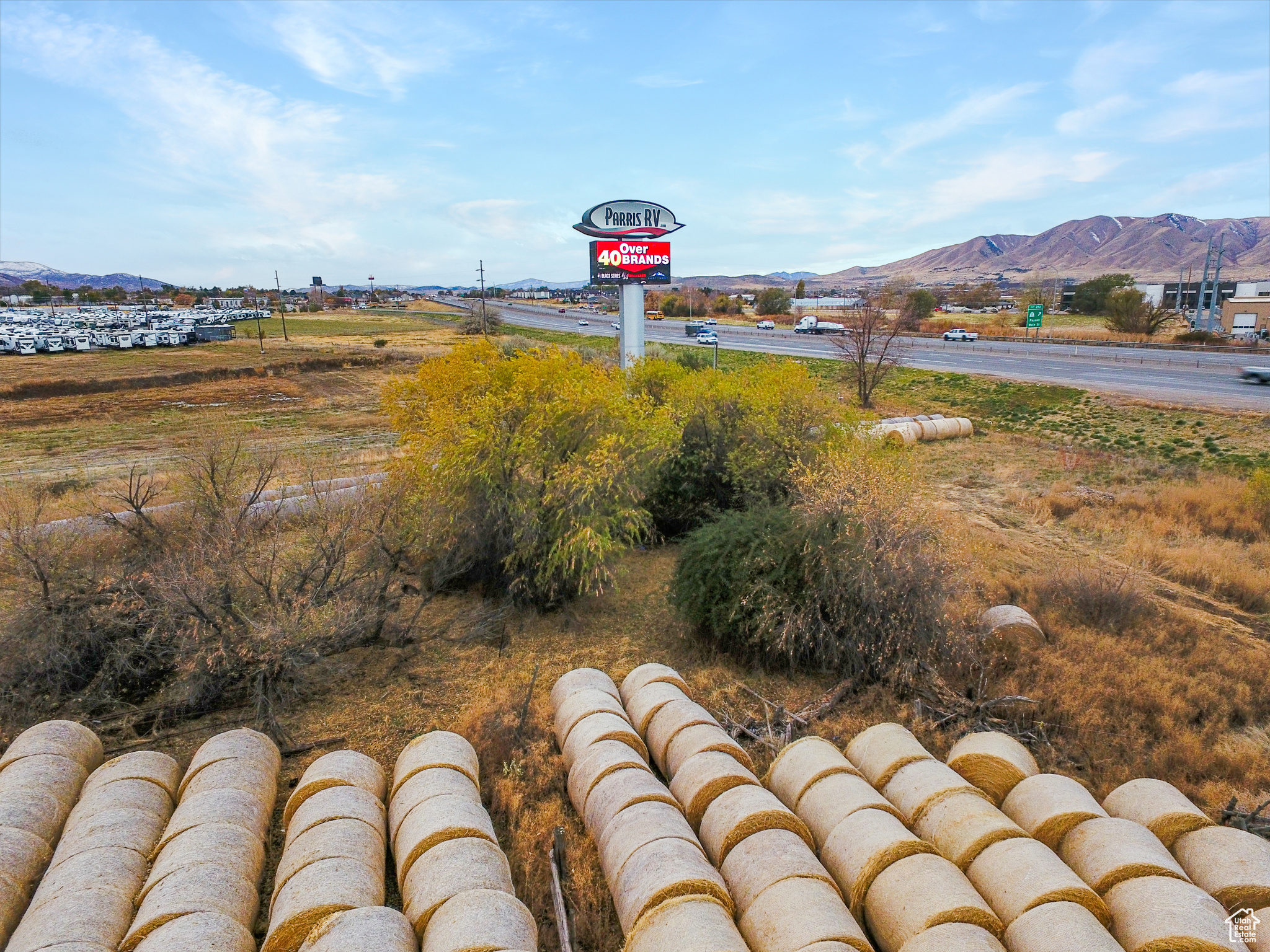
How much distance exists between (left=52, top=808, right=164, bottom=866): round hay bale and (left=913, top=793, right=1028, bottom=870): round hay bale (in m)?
8.41

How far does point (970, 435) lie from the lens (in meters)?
31.6

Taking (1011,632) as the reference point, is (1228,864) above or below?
above

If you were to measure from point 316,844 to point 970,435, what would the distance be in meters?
31.3

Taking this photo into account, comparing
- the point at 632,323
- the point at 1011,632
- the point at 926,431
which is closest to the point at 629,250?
the point at 632,323

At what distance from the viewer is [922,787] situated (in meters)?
7.89

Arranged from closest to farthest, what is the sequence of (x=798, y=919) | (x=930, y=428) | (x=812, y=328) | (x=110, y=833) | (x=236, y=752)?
(x=798, y=919), (x=110, y=833), (x=236, y=752), (x=930, y=428), (x=812, y=328)

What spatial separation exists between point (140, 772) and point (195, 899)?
2.66 metres

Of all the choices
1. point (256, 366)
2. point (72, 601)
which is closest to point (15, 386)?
point (256, 366)

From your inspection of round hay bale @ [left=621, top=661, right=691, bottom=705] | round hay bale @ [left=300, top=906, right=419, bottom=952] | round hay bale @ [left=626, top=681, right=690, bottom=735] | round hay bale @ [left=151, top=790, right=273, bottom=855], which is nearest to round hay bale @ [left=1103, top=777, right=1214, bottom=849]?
round hay bale @ [left=626, top=681, right=690, bottom=735]

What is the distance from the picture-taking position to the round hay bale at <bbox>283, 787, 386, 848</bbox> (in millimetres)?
7496

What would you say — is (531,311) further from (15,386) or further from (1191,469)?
(1191,469)

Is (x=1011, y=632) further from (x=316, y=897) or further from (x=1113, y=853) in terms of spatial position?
(x=316, y=897)

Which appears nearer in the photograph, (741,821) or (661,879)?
(661,879)

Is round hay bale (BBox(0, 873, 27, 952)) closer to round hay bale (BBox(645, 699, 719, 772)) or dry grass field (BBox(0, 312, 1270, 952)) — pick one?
dry grass field (BBox(0, 312, 1270, 952))
